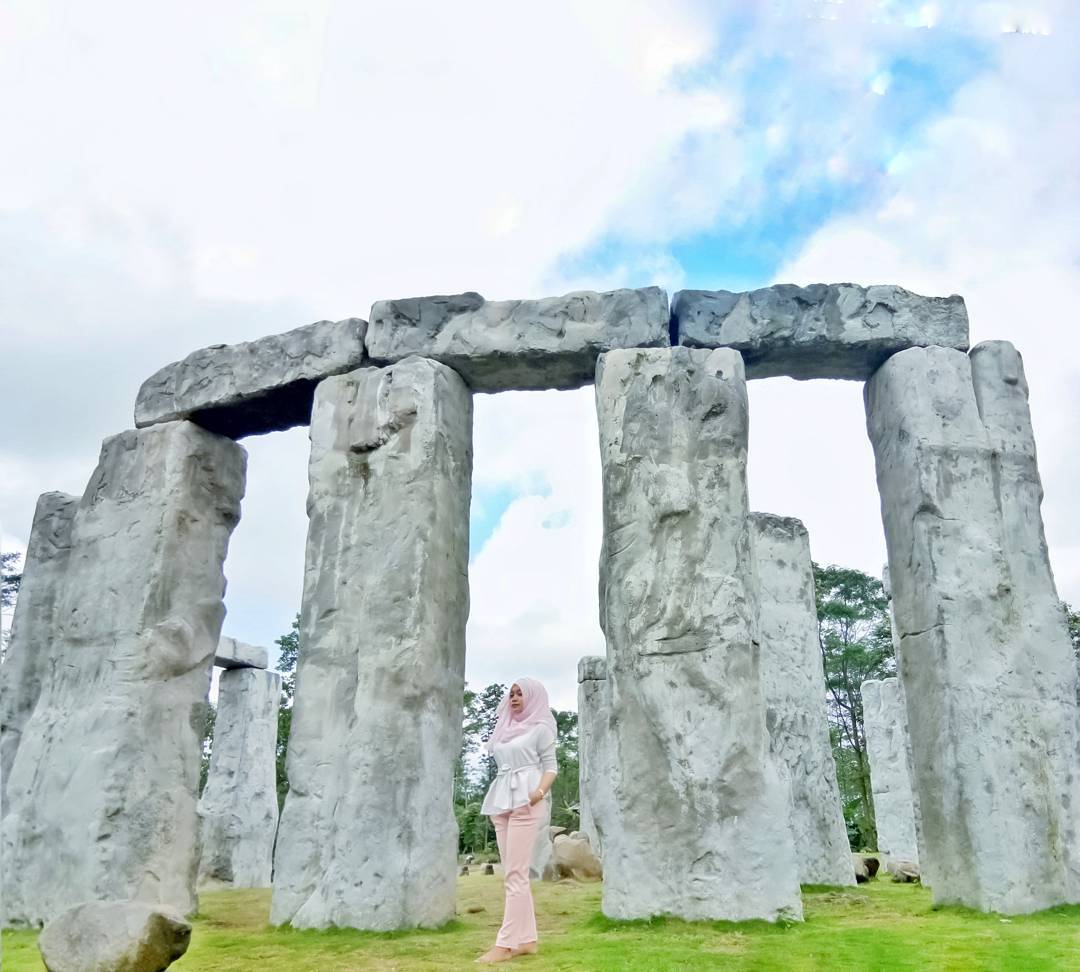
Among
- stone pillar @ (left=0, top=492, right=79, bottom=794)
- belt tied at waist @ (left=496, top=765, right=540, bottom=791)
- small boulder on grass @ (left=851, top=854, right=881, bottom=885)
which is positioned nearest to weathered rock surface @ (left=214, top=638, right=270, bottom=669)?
stone pillar @ (left=0, top=492, right=79, bottom=794)

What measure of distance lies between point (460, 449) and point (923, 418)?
10.3 ft

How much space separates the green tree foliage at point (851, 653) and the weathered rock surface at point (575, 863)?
14.0m

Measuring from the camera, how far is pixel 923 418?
21.6 ft

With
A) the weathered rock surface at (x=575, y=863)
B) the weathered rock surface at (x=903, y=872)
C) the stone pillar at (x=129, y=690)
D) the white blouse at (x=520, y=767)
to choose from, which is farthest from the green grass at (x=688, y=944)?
the weathered rock surface at (x=575, y=863)

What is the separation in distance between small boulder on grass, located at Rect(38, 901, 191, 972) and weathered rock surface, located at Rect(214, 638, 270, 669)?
9380mm

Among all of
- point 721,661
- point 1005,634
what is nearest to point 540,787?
point 721,661

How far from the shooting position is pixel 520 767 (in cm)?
497

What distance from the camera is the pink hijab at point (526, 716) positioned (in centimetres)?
510

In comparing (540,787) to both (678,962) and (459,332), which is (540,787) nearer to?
(678,962)

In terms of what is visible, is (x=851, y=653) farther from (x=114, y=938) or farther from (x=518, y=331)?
(x=114, y=938)

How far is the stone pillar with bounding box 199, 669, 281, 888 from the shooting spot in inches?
493

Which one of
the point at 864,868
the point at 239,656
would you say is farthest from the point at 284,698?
the point at 864,868

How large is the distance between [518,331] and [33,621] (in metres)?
5.18

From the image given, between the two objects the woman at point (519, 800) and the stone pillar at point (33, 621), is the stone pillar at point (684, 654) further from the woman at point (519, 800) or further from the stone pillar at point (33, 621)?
the stone pillar at point (33, 621)
